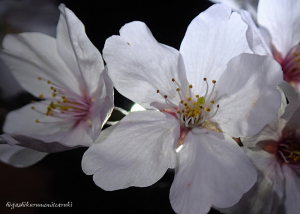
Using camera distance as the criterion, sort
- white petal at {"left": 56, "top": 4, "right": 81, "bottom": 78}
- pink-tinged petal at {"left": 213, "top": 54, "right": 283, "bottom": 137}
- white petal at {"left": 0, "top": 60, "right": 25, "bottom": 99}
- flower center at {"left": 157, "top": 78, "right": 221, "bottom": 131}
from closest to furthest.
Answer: pink-tinged petal at {"left": 213, "top": 54, "right": 283, "bottom": 137}, flower center at {"left": 157, "top": 78, "right": 221, "bottom": 131}, white petal at {"left": 56, "top": 4, "right": 81, "bottom": 78}, white petal at {"left": 0, "top": 60, "right": 25, "bottom": 99}

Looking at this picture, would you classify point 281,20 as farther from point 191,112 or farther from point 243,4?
point 191,112

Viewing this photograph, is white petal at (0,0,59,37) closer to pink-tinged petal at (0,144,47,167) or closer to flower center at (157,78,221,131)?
pink-tinged petal at (0,144,47,167)

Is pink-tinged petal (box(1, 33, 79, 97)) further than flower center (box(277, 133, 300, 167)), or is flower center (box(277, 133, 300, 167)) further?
pink-tinged petal (box(1, 33, 79, 97))

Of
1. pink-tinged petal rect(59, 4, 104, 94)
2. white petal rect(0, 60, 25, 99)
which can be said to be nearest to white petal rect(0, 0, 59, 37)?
white petal rect(0, 60, 25, 99)

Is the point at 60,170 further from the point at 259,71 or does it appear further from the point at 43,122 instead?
the point at 259,71

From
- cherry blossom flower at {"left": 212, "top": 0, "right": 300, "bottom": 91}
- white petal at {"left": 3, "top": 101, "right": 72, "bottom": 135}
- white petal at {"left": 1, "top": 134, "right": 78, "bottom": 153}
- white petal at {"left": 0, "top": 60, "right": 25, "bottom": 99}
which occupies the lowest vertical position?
white petal at {"left": 0, "top": 60, "right": 25, "bottom": 99}

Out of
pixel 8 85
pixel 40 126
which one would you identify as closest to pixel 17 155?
pixel 40 126
